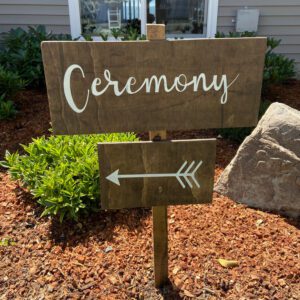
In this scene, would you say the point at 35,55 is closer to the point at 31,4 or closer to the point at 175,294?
the point at 31,4

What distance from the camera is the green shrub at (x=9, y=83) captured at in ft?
12.7

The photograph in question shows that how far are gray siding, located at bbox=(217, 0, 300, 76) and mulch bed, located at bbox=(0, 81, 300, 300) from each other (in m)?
3.60

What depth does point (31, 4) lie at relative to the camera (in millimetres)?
4898

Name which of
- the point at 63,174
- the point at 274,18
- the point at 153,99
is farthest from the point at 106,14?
the point at 153,99

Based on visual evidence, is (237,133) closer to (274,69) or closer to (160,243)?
(274,69)

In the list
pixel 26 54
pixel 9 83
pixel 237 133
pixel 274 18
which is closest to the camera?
pixel 237 133

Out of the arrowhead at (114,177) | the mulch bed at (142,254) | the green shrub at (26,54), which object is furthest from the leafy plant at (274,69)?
the arrowhead at (114,177)

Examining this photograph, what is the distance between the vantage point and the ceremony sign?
1376 millimetres

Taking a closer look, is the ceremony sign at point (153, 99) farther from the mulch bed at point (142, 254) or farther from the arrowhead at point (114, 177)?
the mulch bed at point (142, 254)

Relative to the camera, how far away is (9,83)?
3.95m

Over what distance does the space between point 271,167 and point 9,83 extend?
302cm

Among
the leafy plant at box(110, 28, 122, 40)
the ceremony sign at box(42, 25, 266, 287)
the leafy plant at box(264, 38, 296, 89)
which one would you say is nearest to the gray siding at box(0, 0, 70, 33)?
the leafy plant at box(110, 28, 122, 40)

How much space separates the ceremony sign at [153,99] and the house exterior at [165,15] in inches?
160

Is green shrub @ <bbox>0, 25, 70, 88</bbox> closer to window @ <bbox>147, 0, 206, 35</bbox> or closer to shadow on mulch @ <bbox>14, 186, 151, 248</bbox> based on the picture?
window @ <bbox>147, 0, 206, 35</bbox>
